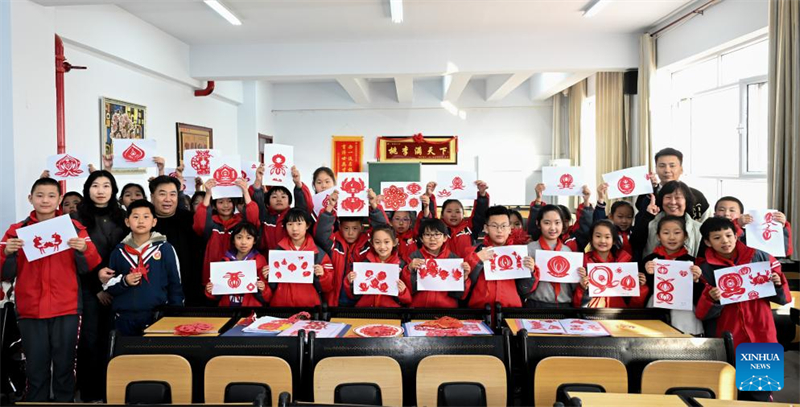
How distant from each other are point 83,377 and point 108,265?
2.43 ft

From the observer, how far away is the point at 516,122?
11.0 metres

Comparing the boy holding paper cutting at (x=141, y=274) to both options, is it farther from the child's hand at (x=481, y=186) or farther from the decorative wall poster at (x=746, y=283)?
the decorative wall poster at (x=746, y=283)

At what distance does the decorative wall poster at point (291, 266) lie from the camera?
2967 mm

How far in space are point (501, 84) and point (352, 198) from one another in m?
6.21

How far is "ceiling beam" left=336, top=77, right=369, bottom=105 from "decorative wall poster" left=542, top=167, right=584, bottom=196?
14.9 ft

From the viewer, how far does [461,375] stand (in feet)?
7.04

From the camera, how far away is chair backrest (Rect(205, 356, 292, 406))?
7.04 feet

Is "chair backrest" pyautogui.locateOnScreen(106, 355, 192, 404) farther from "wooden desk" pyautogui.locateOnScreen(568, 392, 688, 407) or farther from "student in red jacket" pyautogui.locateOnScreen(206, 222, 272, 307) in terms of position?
"wooden desk" pyautogui.locateOnScreen(568, 392, 688, 407)

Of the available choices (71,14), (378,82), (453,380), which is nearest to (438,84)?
(378,82)

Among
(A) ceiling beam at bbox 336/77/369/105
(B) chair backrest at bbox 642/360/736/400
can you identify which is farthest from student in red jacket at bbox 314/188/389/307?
(A) ceiling beam at bbox 336/77/369/105

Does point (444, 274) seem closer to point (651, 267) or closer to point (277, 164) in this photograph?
point (651, 267)

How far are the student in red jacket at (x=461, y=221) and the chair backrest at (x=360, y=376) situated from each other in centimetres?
187

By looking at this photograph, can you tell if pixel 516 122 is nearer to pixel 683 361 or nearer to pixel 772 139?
pixel 772 139

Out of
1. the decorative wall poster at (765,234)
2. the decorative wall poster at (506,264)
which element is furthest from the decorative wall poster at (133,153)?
the decorative wall poster at (765,234)
